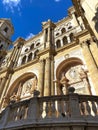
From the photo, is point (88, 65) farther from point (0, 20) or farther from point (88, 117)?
point (0, 20)

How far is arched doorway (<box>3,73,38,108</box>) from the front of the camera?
16.5 m

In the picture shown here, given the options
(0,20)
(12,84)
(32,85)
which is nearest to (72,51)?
→ (32,85)

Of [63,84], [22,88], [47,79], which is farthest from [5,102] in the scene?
[63,84]

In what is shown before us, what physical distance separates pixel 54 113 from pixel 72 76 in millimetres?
8727

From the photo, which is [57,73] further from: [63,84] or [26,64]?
[26,64]

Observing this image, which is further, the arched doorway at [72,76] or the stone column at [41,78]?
the stone column at [41,78]

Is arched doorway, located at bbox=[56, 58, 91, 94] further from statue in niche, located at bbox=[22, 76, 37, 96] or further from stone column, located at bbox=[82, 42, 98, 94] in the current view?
statue in niche, located at bbox=[22, 76, 37, 96]

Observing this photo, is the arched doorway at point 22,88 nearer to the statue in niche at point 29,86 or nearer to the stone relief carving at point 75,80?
the statue in niche at point 29,86

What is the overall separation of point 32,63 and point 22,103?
1196 centimetres

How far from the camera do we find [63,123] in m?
5.77

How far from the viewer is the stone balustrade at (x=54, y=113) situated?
5.79 metres

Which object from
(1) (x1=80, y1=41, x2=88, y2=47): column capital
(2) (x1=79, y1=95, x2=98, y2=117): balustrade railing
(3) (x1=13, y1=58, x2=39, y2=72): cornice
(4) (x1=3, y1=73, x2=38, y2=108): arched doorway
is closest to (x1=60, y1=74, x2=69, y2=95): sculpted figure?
(4) (x1=3, y1=73, x2=38, y2=108): arched doorway

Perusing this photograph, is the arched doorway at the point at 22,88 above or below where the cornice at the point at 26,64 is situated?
below

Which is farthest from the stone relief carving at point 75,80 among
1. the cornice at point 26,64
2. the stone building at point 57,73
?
the cornice at point 26,64
